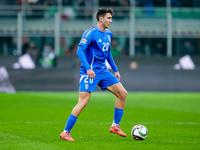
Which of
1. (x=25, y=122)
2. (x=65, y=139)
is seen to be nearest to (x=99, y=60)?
(x=65, y=139)

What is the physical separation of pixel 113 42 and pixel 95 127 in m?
13.7

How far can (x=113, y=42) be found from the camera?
23.0 metres

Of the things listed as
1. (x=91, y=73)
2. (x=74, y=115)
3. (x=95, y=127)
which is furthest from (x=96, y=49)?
(x=95, y=127)

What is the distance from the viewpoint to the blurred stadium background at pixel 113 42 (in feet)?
69.8

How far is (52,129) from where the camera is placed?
9.09 meters

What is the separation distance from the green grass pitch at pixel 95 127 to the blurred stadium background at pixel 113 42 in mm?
5977

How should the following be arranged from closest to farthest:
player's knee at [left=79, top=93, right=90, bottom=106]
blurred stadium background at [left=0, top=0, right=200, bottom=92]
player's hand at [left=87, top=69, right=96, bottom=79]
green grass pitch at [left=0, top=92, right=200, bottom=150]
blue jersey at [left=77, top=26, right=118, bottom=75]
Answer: green grass pitch at [left=0, top=92, right=200, bottom=150], player's hand at [left=87, top=69, right=96, bottom=79], player's knee at [left=79, top=93, right=90, bottom=106], blue jersey at [left=77, top=26, right=118, bottom=75], blurred stadium background at [left=0, top=0, right=200, bottom=92]

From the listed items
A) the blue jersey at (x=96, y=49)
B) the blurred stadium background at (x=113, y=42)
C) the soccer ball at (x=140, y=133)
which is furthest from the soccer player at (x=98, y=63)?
the blurred stadium background at (x=113, y=42)

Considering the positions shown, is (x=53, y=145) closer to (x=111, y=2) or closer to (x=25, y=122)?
(x=25, y=122)

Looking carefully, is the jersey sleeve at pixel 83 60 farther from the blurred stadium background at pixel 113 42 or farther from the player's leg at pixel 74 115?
the blurred stadium background at pixel 113 42

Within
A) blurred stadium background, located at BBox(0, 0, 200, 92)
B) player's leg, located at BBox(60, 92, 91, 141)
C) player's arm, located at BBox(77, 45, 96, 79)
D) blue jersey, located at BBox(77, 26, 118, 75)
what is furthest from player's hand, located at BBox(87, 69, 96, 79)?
blurred stadium background, located at BBox(0, 0, 200, 92)

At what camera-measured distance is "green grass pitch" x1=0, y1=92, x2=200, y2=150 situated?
276 inches

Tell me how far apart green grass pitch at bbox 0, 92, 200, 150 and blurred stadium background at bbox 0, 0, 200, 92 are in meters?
5.98

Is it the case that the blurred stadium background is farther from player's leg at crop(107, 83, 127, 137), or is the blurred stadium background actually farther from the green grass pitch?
player's leg at crop(107, 83, 127, 137)
